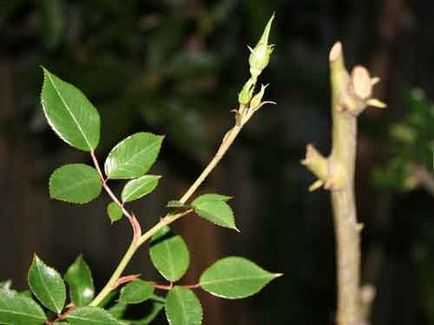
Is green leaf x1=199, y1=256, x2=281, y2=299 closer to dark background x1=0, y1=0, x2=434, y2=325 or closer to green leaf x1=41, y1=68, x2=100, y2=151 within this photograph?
green leaf x1=41, y1=68, x2=100, y2=151

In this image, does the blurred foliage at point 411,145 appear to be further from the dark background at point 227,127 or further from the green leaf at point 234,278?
the green leaf at point 234,278

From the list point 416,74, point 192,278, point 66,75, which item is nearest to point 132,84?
point 66,75

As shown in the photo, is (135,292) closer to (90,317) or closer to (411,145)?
(90,317)

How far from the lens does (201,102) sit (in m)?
1.34

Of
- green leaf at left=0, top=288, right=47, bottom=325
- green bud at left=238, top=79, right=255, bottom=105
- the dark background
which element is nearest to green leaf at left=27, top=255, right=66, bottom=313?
green leaf at left=0, top=288, right=47, bottom=325

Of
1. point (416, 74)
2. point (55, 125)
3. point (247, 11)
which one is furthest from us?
point (416, 74)

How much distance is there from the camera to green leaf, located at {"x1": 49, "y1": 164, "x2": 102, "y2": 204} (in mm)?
378

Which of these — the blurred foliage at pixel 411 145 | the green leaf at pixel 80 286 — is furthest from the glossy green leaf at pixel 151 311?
the blurred foliage at pixel 411 145

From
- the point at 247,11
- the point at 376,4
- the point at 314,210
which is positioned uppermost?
the point at 376,4

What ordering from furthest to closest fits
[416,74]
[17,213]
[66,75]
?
[416,74] < [17,213] < [66,75]

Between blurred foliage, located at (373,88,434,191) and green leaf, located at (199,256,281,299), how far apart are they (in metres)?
0.40

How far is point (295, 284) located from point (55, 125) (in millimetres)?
1527

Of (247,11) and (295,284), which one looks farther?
(295,284)

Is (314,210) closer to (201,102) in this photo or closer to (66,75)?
(201,102)
